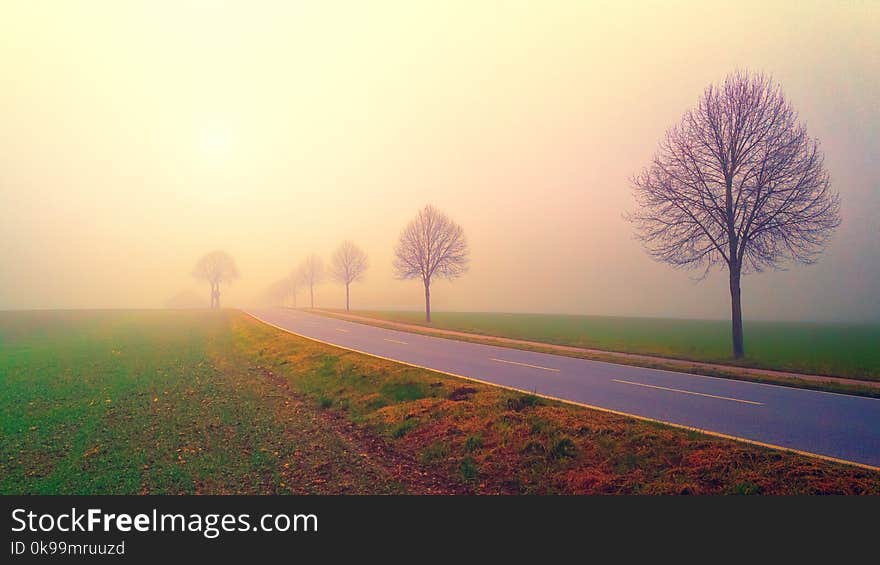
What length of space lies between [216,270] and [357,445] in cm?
12415

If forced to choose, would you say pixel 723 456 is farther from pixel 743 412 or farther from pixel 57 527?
pixel 57 527

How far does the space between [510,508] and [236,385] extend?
41.7 ft

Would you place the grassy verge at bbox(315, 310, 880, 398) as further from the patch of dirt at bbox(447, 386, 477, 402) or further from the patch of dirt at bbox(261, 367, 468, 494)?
the patch of dirt at bbox(261, 367, 468, 494)

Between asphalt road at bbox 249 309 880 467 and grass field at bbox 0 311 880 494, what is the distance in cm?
120

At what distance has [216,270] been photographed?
11744 centimetres

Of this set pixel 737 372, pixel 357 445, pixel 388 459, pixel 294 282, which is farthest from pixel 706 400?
pixel 294 282

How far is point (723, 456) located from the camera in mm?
6523

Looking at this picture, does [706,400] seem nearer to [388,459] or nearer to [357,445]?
[388,459]

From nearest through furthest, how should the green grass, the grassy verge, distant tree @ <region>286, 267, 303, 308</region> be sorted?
the green grass → the grassy verge → distant tree @ <region>286, 267, 303, 308</region>

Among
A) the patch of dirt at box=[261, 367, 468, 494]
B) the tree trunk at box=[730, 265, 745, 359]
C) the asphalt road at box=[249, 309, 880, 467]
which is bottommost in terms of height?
the patch of dirt at box=[261, 367, 468, 494]

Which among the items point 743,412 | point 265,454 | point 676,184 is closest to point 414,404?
point 265,454

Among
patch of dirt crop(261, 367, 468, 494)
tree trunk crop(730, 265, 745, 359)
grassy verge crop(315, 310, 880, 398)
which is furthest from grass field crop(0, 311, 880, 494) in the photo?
tree trunk crop(730, 265, 745, 359)

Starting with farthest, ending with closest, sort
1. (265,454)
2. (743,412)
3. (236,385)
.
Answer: (236,385)
(743,412)
(265,454)

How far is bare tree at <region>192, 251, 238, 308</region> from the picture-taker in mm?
116062
